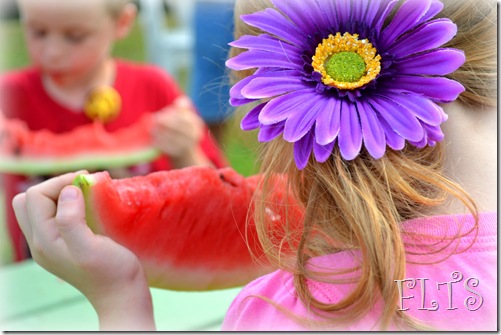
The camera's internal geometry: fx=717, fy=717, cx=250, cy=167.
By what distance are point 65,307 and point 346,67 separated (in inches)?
47.6

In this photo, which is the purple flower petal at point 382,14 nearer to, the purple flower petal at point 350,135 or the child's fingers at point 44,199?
the purple flower petal at point 350,135

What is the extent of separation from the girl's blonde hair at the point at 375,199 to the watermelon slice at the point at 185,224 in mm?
138

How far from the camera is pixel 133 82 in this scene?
2926 millimetres

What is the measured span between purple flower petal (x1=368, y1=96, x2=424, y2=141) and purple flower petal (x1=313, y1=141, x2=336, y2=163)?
3.1 inches

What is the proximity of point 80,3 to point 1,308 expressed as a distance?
120 centimetres

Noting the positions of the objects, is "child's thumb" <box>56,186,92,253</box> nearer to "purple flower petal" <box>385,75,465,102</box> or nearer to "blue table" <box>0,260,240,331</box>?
"purple flower petal" <box>385,75,465,102</box>

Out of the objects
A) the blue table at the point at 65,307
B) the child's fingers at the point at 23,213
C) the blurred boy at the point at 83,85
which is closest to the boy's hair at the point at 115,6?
the blurred boy at the point at 83,85

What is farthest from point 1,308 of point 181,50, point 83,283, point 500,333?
point 181,50

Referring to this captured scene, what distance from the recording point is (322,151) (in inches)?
38.5

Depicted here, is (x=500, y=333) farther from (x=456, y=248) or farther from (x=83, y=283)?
(x=83, y=283)

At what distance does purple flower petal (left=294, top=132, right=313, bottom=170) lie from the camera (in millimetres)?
994

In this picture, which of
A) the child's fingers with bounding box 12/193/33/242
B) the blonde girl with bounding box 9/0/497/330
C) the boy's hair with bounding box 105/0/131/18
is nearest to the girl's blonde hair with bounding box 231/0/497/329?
the blonde girl with bounding box 9/0/497/330

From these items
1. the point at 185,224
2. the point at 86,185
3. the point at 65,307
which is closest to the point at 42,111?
the point at 65,307

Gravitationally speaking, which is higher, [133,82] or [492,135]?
[492,135]
